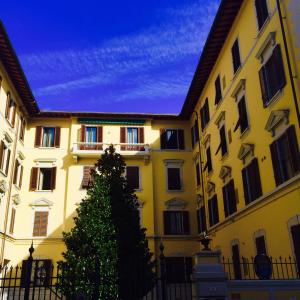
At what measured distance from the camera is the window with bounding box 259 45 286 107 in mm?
15178

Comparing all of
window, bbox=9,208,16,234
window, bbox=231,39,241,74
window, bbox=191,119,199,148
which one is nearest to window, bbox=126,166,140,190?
window, bbox=191,119,199,148

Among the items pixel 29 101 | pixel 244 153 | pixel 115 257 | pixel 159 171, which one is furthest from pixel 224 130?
pixel 29 101

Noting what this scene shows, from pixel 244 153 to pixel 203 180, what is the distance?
9.06 m

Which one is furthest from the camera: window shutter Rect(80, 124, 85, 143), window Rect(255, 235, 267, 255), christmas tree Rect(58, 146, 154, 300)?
window shutter Rect(80, 124, 85, 143)

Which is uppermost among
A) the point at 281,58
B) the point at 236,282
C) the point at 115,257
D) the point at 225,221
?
the point at 281,58

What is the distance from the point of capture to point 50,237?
2834cm

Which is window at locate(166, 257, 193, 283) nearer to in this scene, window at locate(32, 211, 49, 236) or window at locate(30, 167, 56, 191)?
window at locate(32, 211, 49, 236)

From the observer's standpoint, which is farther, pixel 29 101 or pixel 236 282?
pixel 29 101

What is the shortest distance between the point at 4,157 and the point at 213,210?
47.1 ft

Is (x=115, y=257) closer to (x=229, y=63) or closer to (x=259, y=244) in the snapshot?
(x=259, y=244)

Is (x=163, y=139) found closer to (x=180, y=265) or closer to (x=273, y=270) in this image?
(x=180, y=265)

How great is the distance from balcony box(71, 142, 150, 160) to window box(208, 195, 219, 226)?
7.40 metres

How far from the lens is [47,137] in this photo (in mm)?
31266

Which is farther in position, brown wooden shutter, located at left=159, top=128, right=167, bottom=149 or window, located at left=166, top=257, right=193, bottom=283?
brown wooden shutter, located at left=159, top=128, right=167, bottom=149
